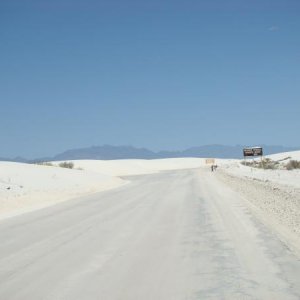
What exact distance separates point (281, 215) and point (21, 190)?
1728cm

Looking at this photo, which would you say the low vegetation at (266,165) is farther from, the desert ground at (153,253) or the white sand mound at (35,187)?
the desert ground at (153,253)

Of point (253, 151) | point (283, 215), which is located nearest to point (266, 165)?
point (253, 151)

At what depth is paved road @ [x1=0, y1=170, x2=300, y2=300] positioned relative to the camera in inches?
301

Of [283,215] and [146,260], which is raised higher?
[283,215]

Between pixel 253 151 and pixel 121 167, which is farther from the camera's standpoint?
pixel 121 167

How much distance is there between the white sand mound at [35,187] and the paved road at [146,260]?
254 inches

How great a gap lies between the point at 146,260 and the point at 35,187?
84.7 feet

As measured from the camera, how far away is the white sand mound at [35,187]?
24.7 m

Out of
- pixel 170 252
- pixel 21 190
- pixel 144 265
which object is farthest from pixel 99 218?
pixel 21 190

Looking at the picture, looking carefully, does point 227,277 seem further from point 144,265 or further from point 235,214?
point 235,214

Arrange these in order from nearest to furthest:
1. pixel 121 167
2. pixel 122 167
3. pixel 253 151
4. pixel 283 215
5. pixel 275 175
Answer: pixel 283 215, pixel 275 175, pixel 253 151, pixel 121 167, pixel 122 167

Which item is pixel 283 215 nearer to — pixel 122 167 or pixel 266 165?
pixel 266 165

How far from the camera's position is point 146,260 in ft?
32.4

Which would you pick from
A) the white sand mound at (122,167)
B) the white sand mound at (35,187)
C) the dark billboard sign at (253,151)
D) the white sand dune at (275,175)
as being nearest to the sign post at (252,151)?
the dark billboard sign at (253,151)
